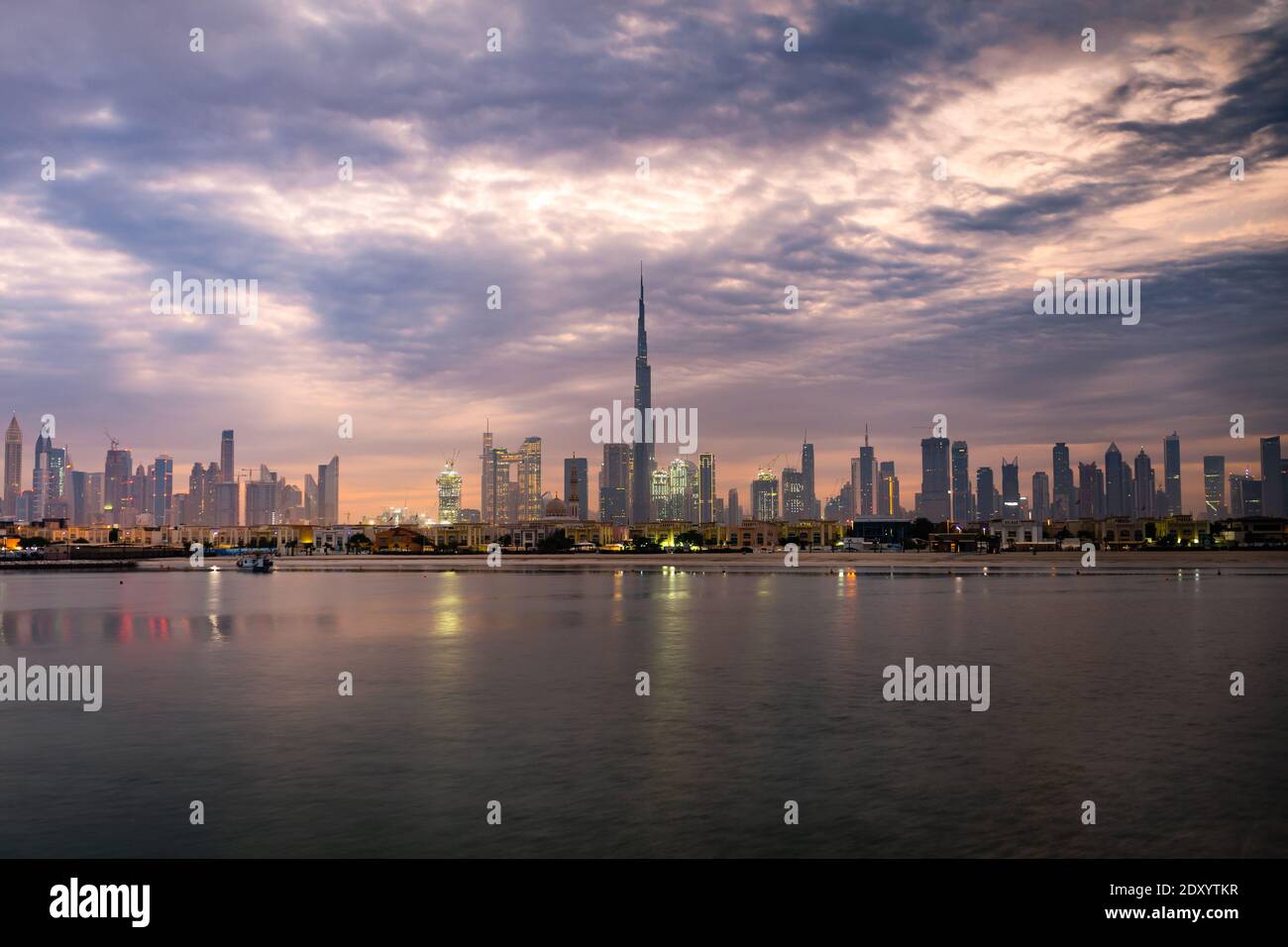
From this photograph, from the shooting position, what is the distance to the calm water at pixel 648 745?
1722 centimetres

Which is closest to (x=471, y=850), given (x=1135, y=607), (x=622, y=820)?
(x=622, y=820)

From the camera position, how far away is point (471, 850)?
16359mm

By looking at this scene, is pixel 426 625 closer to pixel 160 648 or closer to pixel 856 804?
pixel 160 648

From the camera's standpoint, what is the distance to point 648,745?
80.7ft

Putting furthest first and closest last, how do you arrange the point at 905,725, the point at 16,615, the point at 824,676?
the point at 16,615 < the point at 824,676 < the point at 905,725

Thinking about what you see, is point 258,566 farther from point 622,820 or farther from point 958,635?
point 622,820

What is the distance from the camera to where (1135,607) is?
6781 cm

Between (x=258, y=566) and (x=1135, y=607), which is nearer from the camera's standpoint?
(x=1135, y=607)

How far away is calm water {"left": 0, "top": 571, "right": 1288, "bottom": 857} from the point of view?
1722 cm
